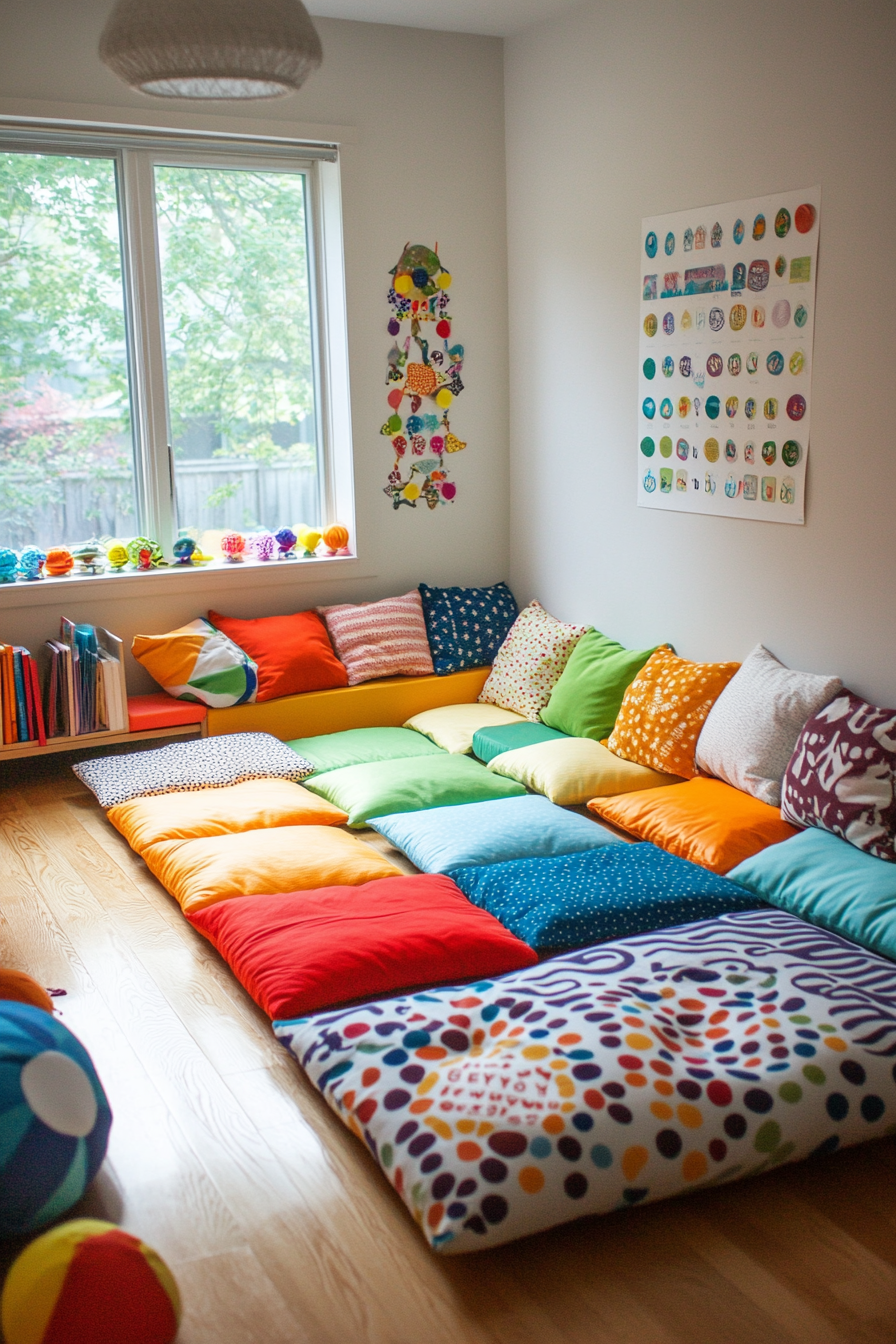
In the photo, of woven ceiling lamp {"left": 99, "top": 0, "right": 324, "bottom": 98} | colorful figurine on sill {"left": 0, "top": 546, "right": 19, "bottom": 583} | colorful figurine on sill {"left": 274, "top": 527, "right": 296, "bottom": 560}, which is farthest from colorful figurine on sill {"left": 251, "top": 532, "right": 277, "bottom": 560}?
woven ceiling lamp {"left": 99, "top": 0, "right": 324, "bottom": 98}

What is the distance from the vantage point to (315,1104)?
2.40 meters

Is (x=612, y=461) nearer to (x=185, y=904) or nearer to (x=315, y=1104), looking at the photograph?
(x=185, y=904)

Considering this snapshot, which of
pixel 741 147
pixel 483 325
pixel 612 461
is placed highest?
pixel 741 147

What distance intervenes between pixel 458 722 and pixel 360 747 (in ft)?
1.38

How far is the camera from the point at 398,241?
4805mm

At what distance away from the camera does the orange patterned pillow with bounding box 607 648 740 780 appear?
153 inches

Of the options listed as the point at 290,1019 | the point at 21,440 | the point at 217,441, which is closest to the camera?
the point at 290,1019

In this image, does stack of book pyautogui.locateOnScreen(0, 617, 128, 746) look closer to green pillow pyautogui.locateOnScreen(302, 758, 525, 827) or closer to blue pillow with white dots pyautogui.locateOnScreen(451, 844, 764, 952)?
green pillow pyautogui.locateOnScreen(302, 758, 525, 827)

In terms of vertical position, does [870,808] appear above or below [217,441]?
below

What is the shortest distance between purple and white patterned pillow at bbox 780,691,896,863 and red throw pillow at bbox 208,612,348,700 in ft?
6.24

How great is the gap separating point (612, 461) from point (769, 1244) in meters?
3.04

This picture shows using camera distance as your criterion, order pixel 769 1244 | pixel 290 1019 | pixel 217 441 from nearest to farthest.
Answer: pixel 769 1244
pixel 290 1019
pixel 217 441

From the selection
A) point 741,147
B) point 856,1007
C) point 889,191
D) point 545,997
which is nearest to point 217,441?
point 741,147

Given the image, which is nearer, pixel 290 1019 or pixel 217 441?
pixel 290 1019
